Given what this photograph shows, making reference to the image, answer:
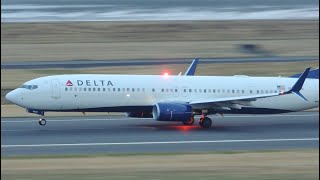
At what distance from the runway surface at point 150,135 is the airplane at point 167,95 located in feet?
2.38

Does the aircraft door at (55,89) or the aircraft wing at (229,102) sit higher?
the aircraft door at (55,89)

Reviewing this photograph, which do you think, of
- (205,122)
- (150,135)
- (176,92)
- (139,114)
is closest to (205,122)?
(205,122)

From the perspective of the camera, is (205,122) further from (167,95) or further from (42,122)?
(42,122)

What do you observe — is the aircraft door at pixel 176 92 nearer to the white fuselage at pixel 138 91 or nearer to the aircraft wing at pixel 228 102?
the white fuselage at pixel 138 91

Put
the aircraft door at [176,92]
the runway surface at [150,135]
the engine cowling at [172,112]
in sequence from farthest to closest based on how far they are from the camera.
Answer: the aircraft door at [176,92]
the engine cowling at [172,112]
the runway surface at [150,135]

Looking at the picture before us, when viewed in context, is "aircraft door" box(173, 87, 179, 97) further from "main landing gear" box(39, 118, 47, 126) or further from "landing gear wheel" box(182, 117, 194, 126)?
"main landing gear" box(39, 118, 47, 126)

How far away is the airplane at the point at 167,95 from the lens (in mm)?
37656

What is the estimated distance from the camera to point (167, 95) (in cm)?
3869

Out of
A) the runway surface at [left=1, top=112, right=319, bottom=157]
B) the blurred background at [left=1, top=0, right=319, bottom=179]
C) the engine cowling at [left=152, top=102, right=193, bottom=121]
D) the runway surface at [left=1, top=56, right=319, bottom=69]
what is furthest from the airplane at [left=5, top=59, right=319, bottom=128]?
the runway surface at [left=1, top=56, right=319, bottom=69]

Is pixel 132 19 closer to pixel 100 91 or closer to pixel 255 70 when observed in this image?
pixel 255 70

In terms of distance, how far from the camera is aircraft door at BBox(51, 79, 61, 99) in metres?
37.6

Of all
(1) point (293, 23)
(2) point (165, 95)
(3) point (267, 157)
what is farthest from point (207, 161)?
(1) point (293, 23)

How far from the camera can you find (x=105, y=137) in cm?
3466

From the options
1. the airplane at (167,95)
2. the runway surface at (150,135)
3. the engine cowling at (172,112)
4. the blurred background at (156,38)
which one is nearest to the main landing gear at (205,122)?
the airplane at (167,95)
